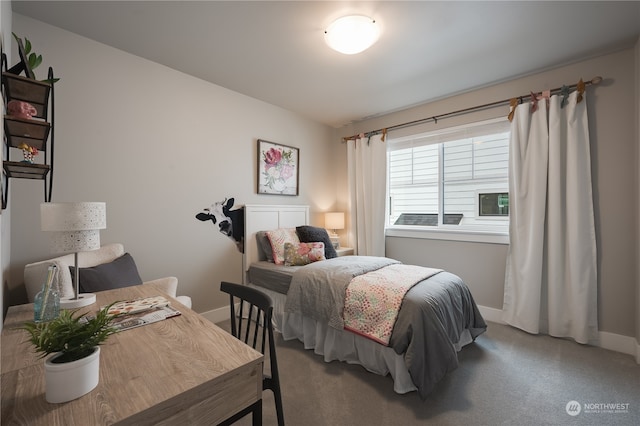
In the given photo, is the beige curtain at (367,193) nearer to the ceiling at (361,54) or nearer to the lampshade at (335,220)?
the lampshade at (335,220)

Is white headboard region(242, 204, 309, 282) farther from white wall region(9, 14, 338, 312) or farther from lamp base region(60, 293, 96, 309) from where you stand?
lamp base region(60, 293, 96, 309)

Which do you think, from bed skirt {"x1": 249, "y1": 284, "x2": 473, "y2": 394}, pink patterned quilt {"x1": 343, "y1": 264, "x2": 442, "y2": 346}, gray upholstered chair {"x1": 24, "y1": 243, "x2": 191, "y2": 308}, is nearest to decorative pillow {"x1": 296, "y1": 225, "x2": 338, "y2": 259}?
bed skirt {"x1": 249, "y1": 284, "x2": 473, "y2": 394}

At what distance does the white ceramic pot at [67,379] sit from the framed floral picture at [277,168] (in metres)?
2.75

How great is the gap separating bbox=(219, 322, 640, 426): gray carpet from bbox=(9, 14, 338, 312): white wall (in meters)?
1.42

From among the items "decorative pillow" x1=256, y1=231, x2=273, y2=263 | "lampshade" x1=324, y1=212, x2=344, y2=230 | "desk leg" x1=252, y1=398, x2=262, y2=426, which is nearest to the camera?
"desk leg" x1=252, y1=398, x2=262, y2=426

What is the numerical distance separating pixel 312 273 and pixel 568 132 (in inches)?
103

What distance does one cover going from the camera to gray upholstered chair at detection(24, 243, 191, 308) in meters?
1.56

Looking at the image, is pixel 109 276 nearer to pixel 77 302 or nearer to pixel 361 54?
pixel 77 302

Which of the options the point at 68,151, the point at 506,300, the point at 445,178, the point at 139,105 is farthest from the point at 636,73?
the point at 68,151

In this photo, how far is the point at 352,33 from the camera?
1928 millimetres

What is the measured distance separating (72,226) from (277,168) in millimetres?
2448

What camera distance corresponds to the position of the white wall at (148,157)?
2.02 meters

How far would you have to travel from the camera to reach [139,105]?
243cm

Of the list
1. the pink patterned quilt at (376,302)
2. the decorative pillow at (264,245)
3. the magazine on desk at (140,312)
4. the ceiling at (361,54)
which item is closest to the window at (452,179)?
the ceiling at (361,54)
